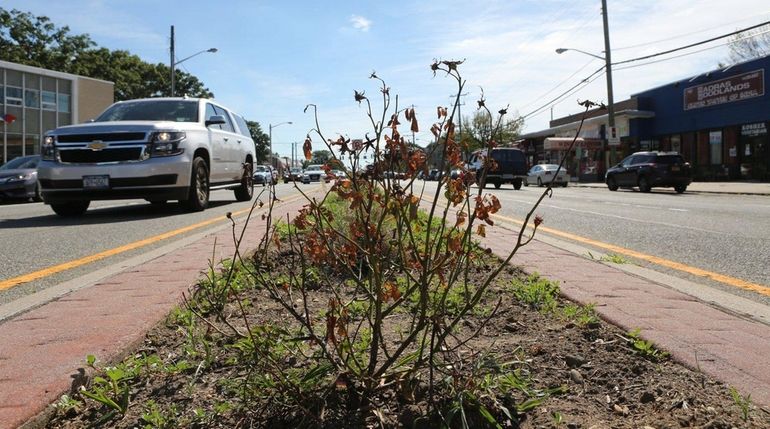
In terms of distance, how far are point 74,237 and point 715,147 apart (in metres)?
30.7

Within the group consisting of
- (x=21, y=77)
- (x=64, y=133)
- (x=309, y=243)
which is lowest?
(x=309, y=243)

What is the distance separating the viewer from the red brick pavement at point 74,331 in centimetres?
193

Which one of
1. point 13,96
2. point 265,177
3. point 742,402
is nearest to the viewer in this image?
point 742,402

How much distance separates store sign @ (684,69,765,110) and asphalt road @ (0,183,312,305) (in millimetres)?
26560

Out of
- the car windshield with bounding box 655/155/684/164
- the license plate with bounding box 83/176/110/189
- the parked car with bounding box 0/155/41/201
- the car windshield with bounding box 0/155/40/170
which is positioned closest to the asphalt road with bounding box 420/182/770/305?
the license plate with bounding box 83/176/110/189

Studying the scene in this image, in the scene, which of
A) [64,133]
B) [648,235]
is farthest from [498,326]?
[64,133]

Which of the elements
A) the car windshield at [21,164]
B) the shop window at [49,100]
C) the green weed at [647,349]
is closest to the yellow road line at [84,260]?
the green weed at [647,349]

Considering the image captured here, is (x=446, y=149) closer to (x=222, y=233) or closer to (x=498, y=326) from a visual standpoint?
(x=498, y=326)

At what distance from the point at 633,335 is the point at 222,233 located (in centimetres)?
470

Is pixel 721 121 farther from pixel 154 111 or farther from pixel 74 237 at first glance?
pixel 74 237

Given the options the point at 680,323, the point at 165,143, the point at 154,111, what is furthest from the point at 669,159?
the point at 680,323

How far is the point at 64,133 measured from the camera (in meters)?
8.52

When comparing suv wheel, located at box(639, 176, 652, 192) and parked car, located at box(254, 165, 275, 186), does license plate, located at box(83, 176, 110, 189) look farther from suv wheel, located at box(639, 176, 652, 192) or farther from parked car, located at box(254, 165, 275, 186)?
suv wheel, located at box(639, 176, 652, 192)

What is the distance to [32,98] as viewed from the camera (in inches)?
1444
